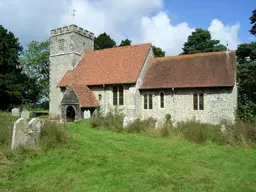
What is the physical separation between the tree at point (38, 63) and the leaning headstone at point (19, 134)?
111 feet

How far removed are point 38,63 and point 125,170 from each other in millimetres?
38531

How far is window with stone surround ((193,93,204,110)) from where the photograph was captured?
20.1 m

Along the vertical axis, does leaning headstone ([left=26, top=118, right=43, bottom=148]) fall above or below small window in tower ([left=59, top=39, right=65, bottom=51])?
below

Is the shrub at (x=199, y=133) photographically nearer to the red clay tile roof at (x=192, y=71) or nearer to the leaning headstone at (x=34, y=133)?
the leaning headstone at (x=34, y=133)

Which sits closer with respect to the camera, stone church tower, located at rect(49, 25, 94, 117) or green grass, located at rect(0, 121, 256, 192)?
green grass, located at rect(0, 121, 256, 192)

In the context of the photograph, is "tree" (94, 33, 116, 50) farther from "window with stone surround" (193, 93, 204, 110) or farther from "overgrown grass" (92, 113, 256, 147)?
"overgrown grass" (92, 113, 256, 147)

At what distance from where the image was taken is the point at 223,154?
30.9 feet

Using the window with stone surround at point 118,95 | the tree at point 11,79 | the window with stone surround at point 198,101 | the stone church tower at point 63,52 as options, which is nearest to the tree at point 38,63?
the tree at point 11,79

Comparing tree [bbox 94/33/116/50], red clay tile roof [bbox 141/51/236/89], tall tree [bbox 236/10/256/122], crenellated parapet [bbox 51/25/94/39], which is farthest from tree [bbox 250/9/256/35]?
tree [bbox 94/33/116/50]

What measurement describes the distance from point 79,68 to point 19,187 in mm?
21602

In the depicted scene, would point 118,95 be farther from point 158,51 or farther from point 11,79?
point 158,51

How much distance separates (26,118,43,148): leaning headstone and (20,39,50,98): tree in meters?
33.3

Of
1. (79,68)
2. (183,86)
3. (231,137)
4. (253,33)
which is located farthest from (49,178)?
(253,33)

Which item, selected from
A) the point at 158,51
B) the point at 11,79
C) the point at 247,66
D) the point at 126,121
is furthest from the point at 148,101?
the point at 158,51
